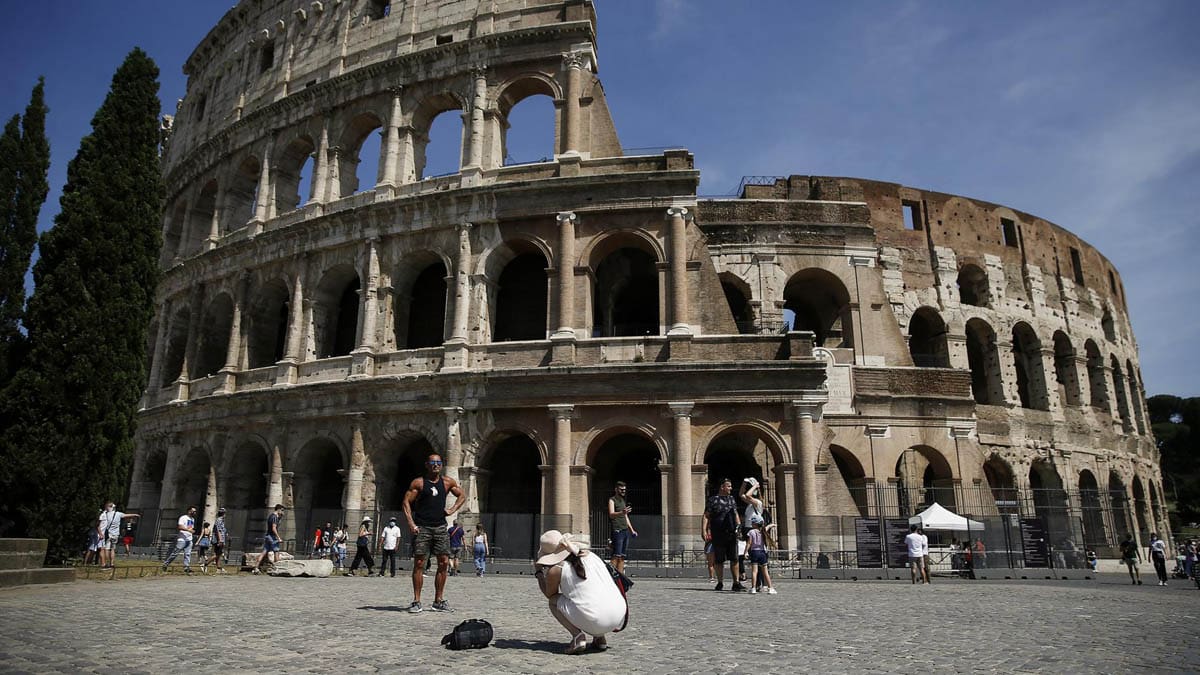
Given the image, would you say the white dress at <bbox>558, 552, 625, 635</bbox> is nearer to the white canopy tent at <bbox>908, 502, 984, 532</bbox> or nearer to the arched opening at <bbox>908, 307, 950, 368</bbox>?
the white canopy tent at <bbox>908, 502, 984, 532</bbox>

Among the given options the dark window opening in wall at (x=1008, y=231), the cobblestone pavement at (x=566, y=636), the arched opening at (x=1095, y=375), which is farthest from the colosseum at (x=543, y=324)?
the cobblestone pavement at (x=566, y=636)

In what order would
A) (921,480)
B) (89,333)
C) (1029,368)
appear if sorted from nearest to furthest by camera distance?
(89,333) < (921,480) < (1029,368)

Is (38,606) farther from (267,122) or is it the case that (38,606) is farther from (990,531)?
(267,122)

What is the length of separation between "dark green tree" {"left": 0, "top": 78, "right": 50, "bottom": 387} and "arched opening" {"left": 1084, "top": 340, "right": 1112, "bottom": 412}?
35.6m

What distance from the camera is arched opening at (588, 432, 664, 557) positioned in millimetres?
18625

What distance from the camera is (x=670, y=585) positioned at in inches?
490

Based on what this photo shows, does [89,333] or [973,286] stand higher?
[973,286]

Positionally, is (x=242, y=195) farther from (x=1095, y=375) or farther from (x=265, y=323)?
(x=1095, y=375)

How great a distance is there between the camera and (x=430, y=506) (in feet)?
25.2

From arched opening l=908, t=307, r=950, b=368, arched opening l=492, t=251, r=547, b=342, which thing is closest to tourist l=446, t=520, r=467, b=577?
arched opening l=492, t=251, r=547, b=342

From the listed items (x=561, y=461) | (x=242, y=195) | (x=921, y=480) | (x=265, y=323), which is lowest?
(x=921, y=480)

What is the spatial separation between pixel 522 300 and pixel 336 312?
5.88 metres

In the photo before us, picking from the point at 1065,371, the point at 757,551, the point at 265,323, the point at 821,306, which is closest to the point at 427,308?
the point at 265,323

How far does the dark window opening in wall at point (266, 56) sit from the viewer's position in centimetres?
2669
